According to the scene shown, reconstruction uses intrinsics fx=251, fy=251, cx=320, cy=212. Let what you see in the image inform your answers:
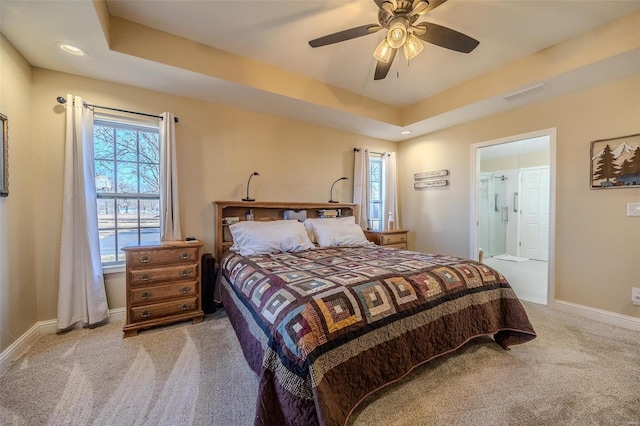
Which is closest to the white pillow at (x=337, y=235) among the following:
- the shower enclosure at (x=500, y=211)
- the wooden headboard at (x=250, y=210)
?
the wooden headboard at (x=250, y=210)

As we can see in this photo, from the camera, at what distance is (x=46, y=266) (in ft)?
7.52

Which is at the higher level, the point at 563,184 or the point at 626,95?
the point at 626,95

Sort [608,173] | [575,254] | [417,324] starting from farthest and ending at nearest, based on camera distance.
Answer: [575,254]
[608,173]
[417,324]

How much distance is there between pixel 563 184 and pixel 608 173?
343 millimetres

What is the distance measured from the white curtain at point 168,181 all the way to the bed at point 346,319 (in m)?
0.80

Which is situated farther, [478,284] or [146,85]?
[146,85]

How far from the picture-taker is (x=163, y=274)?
2330 mm

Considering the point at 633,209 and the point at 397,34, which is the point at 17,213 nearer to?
the point at 397,34

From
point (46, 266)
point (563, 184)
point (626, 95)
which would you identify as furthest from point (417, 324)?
point (46, 266)

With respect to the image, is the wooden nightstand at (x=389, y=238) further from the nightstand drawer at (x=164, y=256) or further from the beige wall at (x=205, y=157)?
the nightstand drawer at (x=164, y=256)

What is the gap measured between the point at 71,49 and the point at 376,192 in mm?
4029

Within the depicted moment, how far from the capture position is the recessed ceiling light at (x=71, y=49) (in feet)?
6.41

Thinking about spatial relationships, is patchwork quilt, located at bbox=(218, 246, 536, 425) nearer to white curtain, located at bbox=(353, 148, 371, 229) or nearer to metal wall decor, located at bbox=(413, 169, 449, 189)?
white curtain, located at bbox=(353, 148, 371, 229)

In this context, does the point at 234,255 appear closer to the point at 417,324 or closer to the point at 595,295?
the point at 417,324
